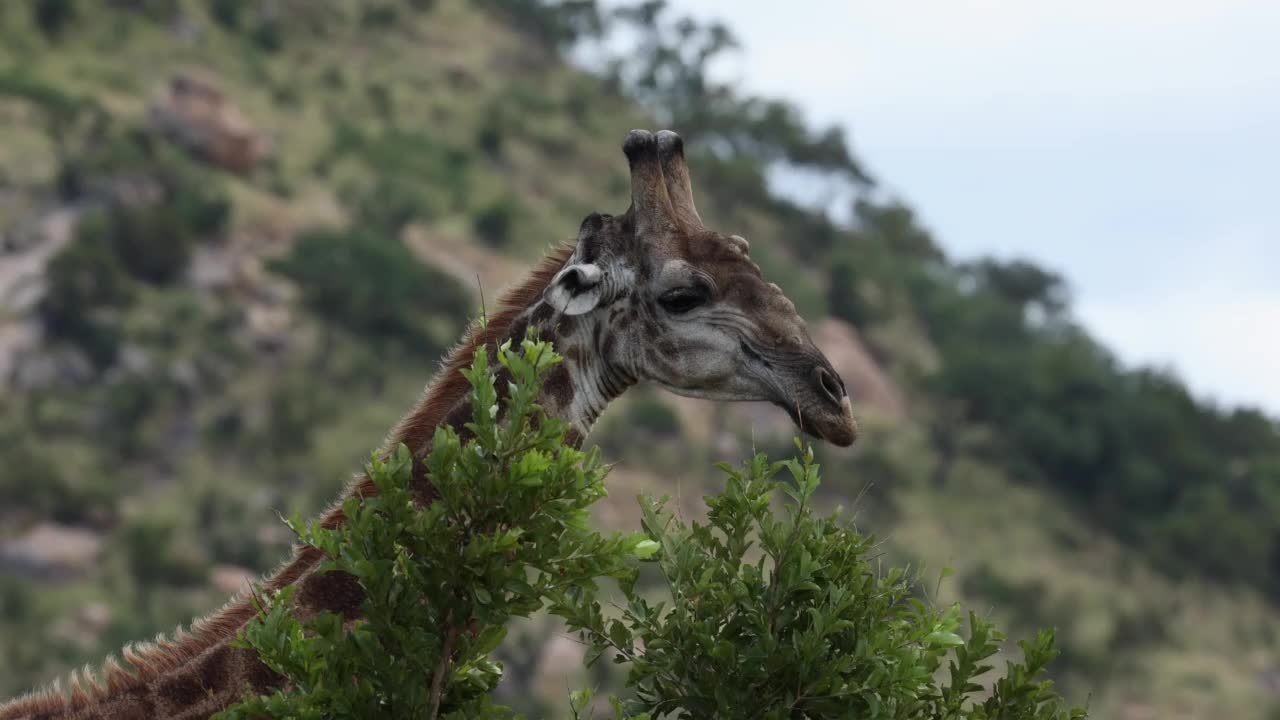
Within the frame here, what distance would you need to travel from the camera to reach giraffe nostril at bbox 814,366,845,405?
5516 mm

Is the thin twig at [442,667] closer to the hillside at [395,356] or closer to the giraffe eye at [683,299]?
the giraffe eye at [683,299]

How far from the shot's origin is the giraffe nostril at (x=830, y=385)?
18.1ft

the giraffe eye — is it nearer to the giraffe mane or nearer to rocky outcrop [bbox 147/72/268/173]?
the giraffe mane

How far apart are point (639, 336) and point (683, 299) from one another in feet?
0.63

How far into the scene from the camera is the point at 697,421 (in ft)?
160

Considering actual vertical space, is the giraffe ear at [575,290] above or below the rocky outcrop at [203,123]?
below

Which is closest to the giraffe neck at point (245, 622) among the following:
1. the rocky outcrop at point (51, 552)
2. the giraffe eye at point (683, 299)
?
the giraffe eye at point (683, 299)

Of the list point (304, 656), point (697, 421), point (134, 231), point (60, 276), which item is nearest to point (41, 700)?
point (304, 656)

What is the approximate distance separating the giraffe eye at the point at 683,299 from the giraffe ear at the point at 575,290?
0.78 ft

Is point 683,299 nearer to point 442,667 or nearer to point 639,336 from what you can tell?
point 639,336

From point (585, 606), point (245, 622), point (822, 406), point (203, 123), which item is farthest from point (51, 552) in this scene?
point (585, 606)

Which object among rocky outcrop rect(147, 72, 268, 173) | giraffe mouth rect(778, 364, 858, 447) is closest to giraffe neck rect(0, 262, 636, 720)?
giraffe mouth rect(778, 364, 858, 447)

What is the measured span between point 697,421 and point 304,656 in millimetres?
44404

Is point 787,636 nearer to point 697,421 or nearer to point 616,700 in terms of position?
point 616,700
